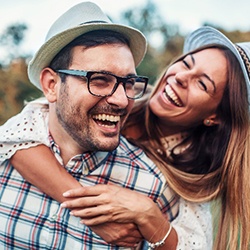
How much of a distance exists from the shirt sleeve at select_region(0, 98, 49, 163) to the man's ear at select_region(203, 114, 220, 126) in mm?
1003

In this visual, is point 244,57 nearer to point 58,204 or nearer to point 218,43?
point 218,43

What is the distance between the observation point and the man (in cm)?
184

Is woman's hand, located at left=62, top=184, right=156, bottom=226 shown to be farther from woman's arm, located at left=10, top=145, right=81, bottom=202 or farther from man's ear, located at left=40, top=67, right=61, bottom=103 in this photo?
man's ear, located at left=40, top=67, right=61, bottom=103

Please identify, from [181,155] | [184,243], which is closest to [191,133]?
[181,155]

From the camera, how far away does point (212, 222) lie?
83.7 inches

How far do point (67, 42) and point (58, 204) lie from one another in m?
0.79

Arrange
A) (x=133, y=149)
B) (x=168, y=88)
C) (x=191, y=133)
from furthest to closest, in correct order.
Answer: (x=191, y=133) < (x=168, y=88) < (x=133, y=149)

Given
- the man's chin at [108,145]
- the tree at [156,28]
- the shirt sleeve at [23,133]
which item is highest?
the tree at [156,28]

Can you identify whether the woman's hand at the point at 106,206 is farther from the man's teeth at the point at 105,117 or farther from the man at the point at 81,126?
the man's teeth at the point at 105,117

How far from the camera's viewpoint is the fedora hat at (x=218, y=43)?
7.14ft

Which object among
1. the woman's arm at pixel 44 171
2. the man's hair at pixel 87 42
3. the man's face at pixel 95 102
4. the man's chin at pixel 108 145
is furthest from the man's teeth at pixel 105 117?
the woman's arm at pixel 44 171

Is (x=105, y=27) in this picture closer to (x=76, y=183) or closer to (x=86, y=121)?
(x=86, y=121)

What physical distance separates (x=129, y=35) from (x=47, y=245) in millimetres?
1100

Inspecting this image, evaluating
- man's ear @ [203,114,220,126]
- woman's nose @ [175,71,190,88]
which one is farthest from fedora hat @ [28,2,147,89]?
man's ear @ [203,114,220,126]
